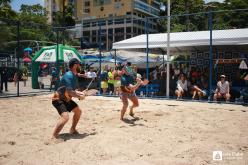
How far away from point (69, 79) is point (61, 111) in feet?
2.31

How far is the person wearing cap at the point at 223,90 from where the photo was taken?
40.5ft

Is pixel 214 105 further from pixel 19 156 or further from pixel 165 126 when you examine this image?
pixel 19 156

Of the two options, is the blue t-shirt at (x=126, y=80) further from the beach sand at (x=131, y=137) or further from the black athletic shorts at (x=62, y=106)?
the black athletic shorts at (x=62, y=106)

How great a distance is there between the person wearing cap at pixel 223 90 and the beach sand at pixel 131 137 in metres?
1.51

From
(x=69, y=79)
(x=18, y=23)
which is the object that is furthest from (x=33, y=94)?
(x=69, y=79)

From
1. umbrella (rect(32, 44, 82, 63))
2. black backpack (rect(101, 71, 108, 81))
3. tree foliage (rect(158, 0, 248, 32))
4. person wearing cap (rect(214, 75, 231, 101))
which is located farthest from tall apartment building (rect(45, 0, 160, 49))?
person wearing cap (rect(214, 75, 231, 101))

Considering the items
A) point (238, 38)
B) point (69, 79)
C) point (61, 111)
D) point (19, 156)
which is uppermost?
point (238, 38)

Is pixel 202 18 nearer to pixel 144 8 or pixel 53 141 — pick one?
pixel 144 8

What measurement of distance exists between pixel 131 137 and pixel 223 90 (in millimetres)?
6828

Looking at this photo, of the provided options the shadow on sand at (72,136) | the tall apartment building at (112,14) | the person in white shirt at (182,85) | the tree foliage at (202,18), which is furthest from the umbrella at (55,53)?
the tall apartment building at (112,14)

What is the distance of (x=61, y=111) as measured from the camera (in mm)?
6730

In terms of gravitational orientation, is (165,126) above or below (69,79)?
below

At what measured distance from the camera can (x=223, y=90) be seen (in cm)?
1250

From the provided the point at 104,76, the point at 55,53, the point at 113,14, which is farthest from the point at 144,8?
the point at 104,76
